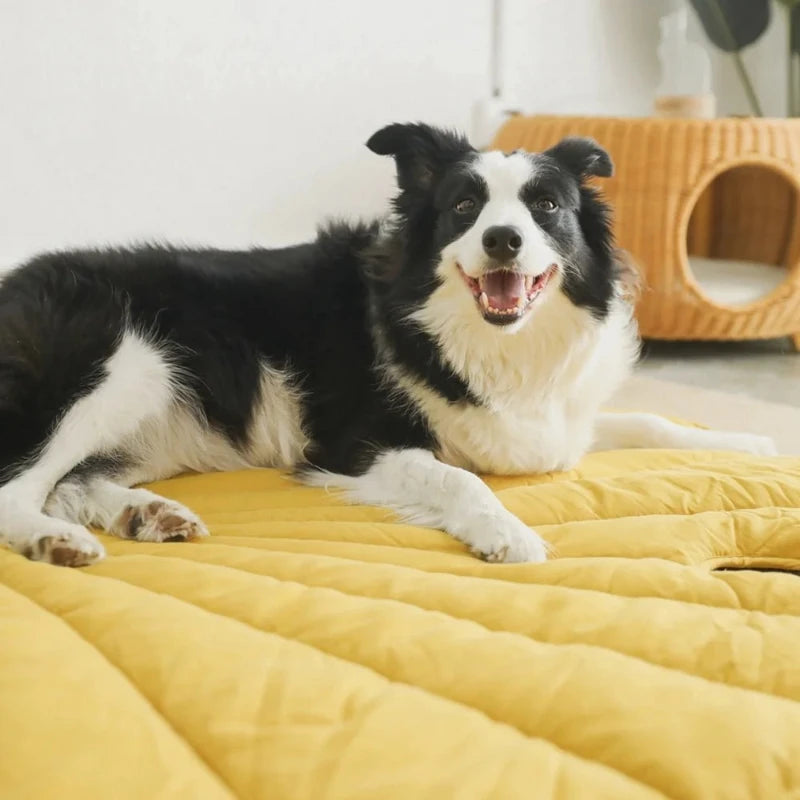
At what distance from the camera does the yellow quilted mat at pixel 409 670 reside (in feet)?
2.97

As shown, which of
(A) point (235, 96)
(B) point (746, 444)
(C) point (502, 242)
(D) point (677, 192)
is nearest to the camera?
(C) point (502, 242)

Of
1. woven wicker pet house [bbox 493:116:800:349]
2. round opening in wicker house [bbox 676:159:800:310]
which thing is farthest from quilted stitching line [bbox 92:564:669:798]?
round opening in wicker house [bbox 676:159:800:310]

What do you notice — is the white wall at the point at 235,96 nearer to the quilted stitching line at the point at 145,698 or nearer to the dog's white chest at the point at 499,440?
the dog's white chest at the point at 499,440

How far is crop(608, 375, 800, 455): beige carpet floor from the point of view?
2.83 m

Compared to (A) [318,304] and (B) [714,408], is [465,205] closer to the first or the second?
(A) [318,304]

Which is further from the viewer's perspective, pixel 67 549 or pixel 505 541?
pixel 505 541

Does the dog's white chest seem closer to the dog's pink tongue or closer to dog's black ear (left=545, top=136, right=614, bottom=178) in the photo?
the dog's pink tongue

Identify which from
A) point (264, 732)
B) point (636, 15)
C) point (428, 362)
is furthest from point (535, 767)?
point (636, 15)

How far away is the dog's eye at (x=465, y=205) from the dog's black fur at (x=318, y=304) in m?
0.02

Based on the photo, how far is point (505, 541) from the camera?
64.0 inches

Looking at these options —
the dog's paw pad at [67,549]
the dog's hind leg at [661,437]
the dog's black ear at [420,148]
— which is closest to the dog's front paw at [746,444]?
A: the dog's hind leg at [661,437]

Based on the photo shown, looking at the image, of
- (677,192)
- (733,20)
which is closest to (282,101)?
(677,192)

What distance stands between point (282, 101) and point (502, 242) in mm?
2518

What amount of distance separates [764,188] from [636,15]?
134cm
